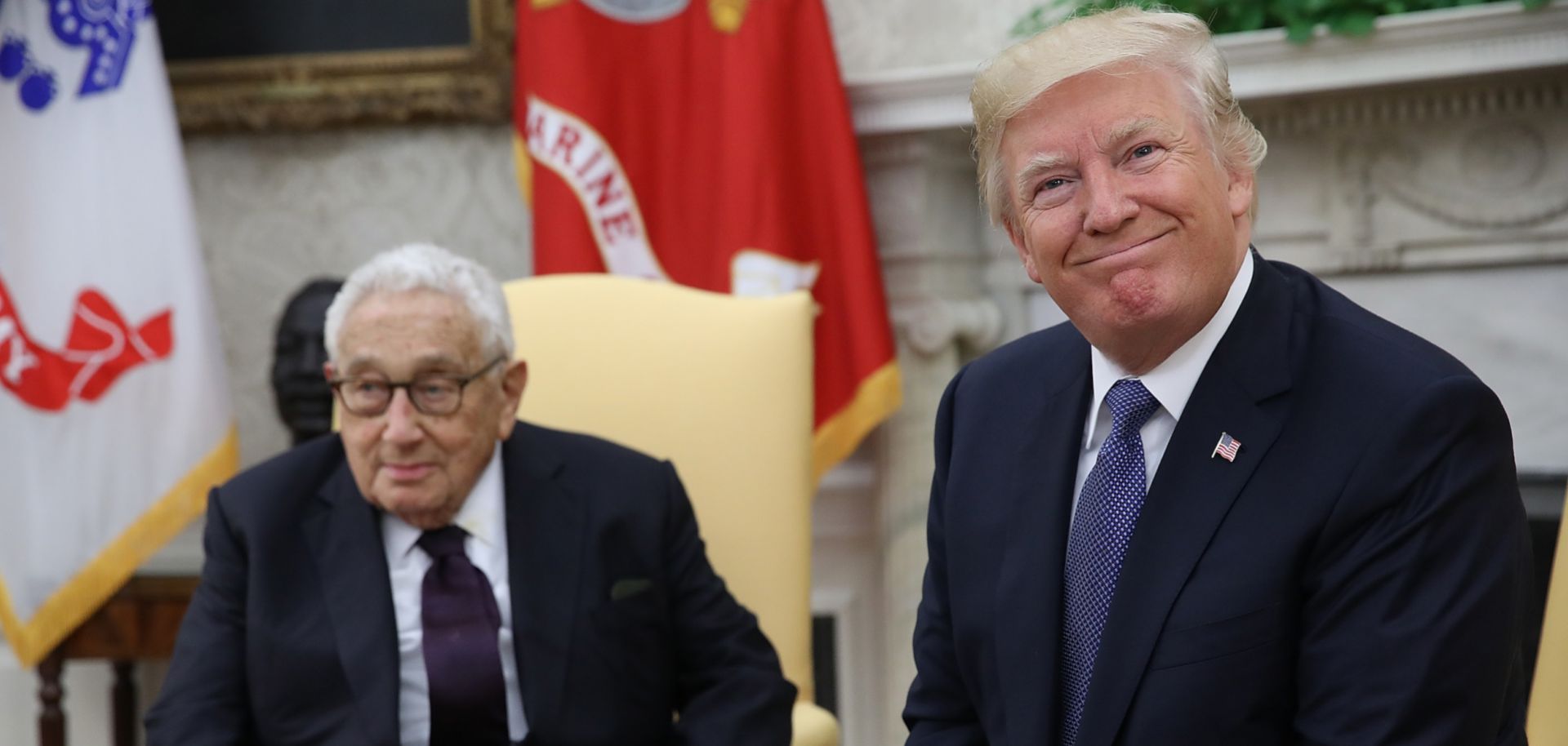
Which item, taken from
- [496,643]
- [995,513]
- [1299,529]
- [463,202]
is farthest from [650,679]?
[463,202]

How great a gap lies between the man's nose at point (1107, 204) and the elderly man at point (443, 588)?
96 centimetres

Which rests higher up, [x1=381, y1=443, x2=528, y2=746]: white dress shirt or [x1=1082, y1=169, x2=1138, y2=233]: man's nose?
[x1=1082, y1=169, x2=1138, y2=233]: man's nose

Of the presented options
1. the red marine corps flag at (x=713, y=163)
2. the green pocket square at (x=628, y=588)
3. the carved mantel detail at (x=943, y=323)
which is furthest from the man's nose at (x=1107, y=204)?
the carved mantel detail at (x=943, y=323)

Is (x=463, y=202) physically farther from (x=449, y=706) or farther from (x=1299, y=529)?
(x=1299, y=529)

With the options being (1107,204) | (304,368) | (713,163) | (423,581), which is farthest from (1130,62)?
(304,368)

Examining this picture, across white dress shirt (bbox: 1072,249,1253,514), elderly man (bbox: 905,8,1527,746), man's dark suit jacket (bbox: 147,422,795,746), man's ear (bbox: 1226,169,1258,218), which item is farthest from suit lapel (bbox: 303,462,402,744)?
man's ear (bbox: 1226,169,1258,218)

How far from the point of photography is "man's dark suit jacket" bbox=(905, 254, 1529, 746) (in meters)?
1.10

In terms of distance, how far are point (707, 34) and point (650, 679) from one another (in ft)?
5.05

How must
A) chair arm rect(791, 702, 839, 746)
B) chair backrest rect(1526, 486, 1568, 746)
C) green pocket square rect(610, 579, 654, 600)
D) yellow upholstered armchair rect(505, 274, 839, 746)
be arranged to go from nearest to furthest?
chair backrest rect(1526, 486, 1568, 746), green pocket square rect(610, 579, 654, 600), chair arm rect(791, 702, 839, 746), yellow upholstered armchair rect(505, 274, 839, 746)

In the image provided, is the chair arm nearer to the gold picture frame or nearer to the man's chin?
the man's chin

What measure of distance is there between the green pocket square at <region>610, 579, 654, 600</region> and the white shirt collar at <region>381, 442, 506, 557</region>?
188 mm

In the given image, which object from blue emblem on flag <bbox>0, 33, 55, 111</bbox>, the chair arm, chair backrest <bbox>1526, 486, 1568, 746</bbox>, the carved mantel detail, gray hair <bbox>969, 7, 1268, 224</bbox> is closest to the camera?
gray hair <bbox>969, 7, 1268, 224</bbox>

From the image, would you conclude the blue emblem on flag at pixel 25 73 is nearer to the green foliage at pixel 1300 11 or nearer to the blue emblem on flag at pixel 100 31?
the blue emblem on flag at pixel 100 31

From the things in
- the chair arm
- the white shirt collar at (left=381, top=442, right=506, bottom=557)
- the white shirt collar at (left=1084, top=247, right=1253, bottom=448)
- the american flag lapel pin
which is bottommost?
the chair arm
